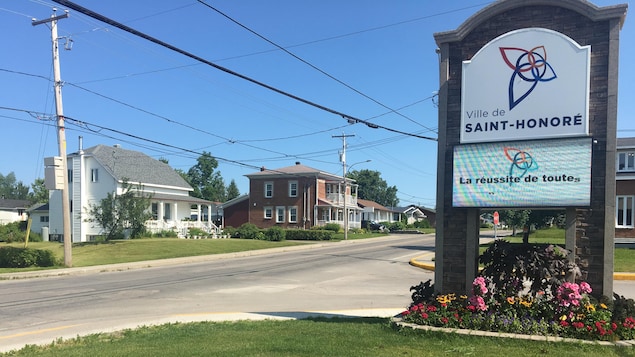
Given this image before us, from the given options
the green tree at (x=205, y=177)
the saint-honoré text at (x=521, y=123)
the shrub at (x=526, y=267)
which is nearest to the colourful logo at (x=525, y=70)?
the saint-honoré text at (x=521, y=123)

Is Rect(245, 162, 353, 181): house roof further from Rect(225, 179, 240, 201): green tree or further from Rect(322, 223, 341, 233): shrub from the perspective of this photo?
Rect(225, 179, 240, 201): green tree

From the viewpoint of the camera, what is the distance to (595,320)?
6.85 m

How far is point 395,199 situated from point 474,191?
5681 inches

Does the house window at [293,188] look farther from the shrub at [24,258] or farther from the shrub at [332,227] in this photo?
the shrub at [24,258]

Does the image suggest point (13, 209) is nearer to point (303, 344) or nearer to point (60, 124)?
point (60, 124)

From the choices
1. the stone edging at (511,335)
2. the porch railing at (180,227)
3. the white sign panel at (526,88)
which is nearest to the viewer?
the stone edging at (511,335)

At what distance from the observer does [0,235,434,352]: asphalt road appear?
9945mm

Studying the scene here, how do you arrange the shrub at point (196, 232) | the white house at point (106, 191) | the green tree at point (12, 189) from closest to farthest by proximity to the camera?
Answer: the shrub at point (196, 232) → the white house at point (106, 191) → the green tree at point (12, 189)

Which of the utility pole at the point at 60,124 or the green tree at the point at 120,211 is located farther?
the green tree at the point at 120,211

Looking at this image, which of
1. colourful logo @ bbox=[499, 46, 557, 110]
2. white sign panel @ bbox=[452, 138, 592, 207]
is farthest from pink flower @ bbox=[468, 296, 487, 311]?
colourful logo @ bbox=[499, 46, 557, 110]

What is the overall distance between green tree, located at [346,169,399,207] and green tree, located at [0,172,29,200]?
93.3 metres

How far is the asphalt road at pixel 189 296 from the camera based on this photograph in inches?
392

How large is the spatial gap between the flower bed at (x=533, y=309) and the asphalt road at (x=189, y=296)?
2706 mm

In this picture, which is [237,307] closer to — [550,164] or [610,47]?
[550,164]
